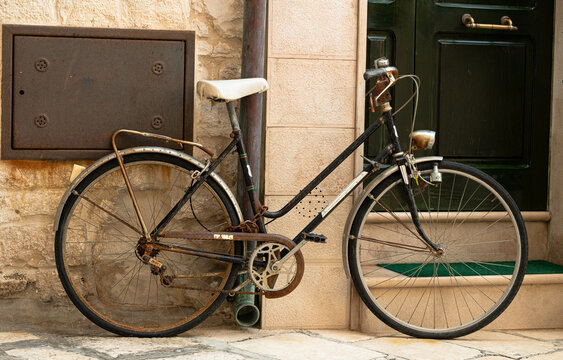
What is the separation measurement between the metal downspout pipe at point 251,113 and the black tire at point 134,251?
17 cm

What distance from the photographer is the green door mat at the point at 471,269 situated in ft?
12.9

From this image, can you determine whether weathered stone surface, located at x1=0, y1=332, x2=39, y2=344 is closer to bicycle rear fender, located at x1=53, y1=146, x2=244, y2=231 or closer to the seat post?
bicycle rear fender, located at x1=53, y1=146, x2=244, y2=231

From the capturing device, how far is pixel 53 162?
3730 mm

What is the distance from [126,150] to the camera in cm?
353

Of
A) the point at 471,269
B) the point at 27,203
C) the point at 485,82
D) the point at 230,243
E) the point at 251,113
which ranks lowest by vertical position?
the point at 471,269

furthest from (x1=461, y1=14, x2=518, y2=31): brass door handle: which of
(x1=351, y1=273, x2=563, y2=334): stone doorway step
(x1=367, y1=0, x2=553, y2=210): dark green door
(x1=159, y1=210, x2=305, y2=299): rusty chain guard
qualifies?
(x1=159, y1=210, x2=305, y2=299): rusty chain guard

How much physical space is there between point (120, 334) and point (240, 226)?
735 mm

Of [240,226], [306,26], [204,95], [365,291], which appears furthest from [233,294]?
[306,26]

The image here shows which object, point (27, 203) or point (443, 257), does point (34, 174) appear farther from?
point (443, 257)

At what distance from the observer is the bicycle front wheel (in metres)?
3.65

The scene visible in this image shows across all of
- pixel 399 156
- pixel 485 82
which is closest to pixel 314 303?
pixel 399 156

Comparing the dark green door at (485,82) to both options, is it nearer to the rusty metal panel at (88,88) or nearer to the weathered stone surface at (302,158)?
the weathered stone surface at (302,158)

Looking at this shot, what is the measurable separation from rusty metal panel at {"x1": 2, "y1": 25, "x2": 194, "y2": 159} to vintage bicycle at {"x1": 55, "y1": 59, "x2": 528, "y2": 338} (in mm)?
193

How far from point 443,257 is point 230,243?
104 cm
